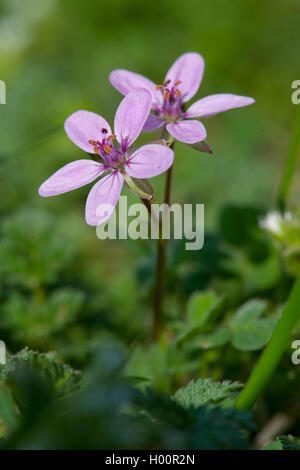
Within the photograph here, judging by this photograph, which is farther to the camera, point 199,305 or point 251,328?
point 199,305

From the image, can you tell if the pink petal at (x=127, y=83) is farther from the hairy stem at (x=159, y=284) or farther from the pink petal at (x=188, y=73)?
the hairy stem at (x=159, y=284)

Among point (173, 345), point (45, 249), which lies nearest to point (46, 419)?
point (173, 345)

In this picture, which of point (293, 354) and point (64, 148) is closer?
point (293, 354)

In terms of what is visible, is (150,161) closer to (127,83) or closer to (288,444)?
(127,83)

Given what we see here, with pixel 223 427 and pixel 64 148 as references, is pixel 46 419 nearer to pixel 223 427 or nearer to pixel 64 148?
pixel 223 427

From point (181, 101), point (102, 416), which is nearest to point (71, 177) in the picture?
point (181, 101)

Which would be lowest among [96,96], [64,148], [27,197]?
[27,197]
